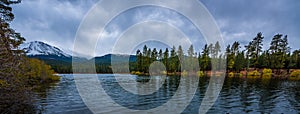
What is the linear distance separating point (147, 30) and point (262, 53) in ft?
232

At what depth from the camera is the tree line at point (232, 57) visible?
74125mm

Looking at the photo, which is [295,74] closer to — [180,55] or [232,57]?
[232,57]

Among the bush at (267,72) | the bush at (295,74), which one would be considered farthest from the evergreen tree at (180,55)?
the bush at (295,74)

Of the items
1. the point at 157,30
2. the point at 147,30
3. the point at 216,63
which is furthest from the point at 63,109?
the point at 216,63

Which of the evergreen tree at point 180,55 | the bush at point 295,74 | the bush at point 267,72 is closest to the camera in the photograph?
the bush at point 295,74

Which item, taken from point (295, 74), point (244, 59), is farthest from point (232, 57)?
point (295, 74)

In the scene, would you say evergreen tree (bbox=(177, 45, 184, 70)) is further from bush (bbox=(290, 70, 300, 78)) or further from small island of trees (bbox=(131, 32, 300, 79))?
bush (bbox=(290, 70, 300, 78))

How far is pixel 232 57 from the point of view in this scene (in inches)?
3285

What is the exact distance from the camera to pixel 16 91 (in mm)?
15227

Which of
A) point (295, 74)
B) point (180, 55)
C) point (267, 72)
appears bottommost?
point (295, 74)

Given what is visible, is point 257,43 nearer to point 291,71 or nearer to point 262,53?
point 262,53

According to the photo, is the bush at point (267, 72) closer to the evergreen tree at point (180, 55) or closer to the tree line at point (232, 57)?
the tree line at point (232, 57)

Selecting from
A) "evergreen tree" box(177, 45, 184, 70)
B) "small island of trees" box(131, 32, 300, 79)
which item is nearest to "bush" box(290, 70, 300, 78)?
"small island of trees" box(131, 32, 300, 79)

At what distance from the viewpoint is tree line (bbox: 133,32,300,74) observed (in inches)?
2918
